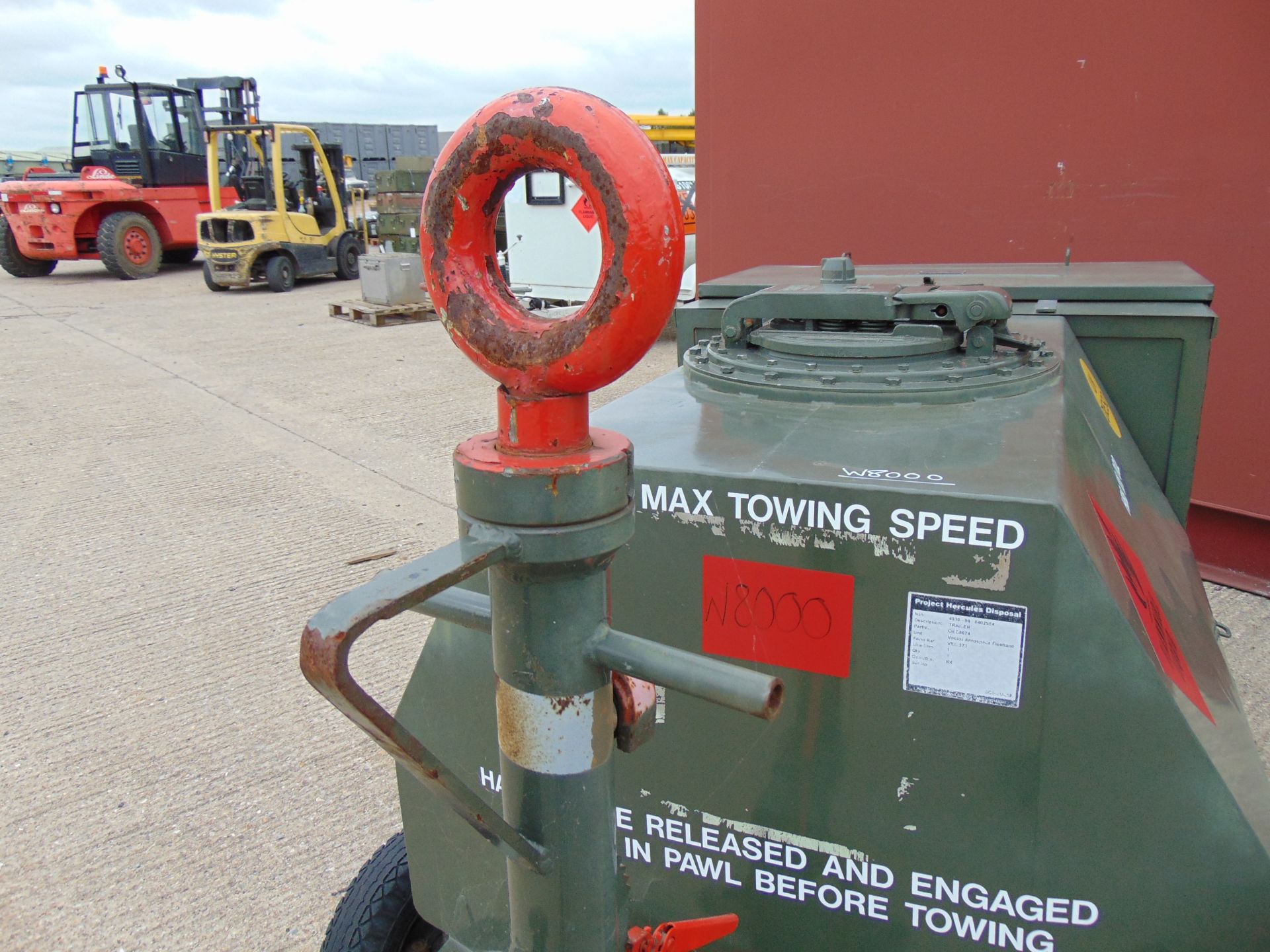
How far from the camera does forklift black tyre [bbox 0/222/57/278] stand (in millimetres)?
15352

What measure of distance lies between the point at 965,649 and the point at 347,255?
14189mm

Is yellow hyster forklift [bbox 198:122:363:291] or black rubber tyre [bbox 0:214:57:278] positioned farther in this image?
black rubber tyre [bbox 0:214:57:278]

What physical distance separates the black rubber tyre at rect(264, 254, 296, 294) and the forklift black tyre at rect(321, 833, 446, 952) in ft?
41.1

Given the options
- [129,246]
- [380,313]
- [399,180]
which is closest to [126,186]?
[129,246]

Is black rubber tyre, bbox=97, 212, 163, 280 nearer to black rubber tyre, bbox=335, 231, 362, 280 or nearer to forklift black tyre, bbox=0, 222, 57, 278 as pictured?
forklift black tyre, bbox=0, 222, 57, 278

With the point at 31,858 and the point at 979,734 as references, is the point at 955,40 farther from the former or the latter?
the point at 31,858

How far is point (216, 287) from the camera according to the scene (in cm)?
1346

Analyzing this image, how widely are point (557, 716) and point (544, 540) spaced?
207 millimetres

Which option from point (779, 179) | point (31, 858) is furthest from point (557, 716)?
point (779, 179)

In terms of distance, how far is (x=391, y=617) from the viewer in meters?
→ 0.86

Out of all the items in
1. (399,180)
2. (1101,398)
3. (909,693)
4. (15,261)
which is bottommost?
(909,693)

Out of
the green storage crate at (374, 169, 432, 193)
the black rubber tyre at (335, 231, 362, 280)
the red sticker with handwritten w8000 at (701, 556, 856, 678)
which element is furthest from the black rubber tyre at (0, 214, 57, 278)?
the red sticker with handwritten w8000 at (701, 556, 856, 678)

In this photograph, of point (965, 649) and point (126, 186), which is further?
point (126, 186)

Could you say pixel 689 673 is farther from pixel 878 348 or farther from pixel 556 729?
pixel 878 348
